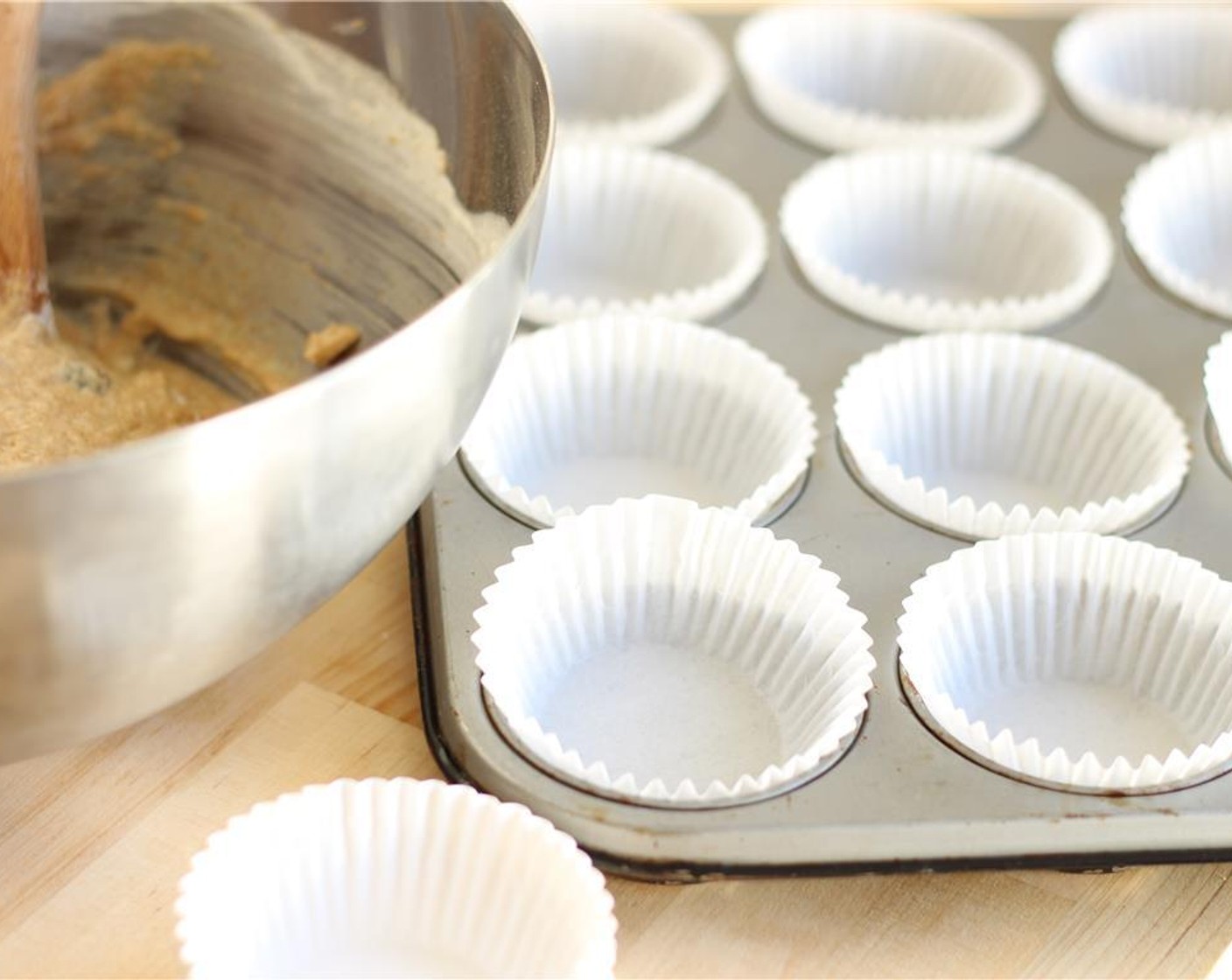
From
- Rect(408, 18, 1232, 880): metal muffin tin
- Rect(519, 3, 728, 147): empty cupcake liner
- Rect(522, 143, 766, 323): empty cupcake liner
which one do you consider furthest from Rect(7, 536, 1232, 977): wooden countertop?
Rect(519, 3, 728, 147): empty cupcake liner

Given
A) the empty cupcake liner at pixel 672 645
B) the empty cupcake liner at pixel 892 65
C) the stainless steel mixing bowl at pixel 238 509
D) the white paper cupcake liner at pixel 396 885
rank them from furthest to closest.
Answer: the empty cupcake liner at pixel 892 65 < the empty cupcake liner at pixel 672 645 < the white paper cupcake liner at pixel 396 885 < the stainless steel mixing bowl at pixel 238 509

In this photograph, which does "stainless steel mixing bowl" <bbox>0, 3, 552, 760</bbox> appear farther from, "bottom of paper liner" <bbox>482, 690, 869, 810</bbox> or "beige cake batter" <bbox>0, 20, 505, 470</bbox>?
"beige cake batter" <bbox>0, 20, 505, 470</bbox>

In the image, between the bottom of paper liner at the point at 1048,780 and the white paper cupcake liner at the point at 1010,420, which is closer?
the bottom of paper liner at the point at 1048,780

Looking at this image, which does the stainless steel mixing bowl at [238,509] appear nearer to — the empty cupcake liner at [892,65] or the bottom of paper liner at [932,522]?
the bottom of paper liner at [932,522]

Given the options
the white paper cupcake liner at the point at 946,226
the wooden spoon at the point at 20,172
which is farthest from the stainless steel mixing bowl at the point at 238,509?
the white paper cupcake liner at the point at 946,226

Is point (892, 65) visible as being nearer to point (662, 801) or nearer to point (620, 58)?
point (620, 58)

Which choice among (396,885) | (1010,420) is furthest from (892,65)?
(396,885)
